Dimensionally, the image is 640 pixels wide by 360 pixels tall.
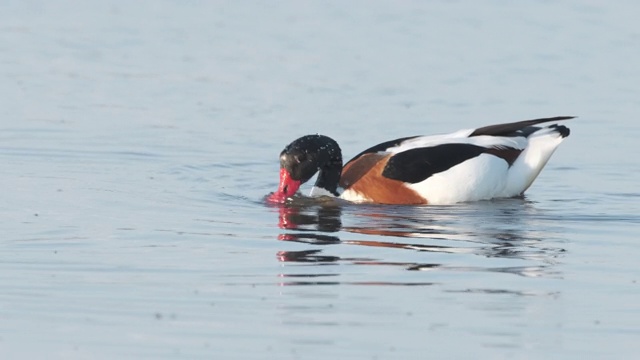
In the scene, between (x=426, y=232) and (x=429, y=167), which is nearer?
(x=426, y=232)

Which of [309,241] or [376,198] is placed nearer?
[309,241]

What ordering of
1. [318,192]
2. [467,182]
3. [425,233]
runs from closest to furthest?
1. [425,233]
2. [467,182]
3. [318,192]

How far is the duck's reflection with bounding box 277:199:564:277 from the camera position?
376 inches

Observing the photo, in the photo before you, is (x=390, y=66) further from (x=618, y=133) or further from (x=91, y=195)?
(x=91, y=195)

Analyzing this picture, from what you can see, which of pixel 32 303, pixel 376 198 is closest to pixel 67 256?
pixel 32 303

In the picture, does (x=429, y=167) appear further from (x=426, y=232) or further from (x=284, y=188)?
(x=426, y=232)

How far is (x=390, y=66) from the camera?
18.2 metres

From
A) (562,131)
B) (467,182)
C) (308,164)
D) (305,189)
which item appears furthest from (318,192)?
(562,131)

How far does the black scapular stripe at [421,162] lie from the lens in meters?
12.3

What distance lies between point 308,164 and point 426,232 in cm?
201

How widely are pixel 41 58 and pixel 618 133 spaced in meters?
7.09

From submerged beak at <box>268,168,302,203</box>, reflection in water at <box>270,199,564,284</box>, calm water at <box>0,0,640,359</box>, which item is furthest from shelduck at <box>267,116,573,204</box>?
calm water at <box>0,0,640,359</box>

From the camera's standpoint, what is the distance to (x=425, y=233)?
1073cm

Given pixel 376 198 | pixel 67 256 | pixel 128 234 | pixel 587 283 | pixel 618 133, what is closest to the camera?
pixel 587 283
